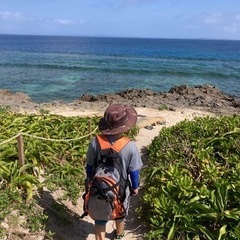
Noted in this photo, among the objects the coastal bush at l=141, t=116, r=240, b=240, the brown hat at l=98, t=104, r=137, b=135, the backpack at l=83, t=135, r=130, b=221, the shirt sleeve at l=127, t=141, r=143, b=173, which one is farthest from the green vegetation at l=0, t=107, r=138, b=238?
the brown hat at l=98, t=104, r=137, b=135

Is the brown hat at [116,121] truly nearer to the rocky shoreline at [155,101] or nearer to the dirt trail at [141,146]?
the dirt trail at [141,146]

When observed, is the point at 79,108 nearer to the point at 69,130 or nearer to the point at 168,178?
the point at 69,130

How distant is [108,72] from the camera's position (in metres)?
32.0

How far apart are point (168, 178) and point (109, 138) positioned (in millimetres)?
1891

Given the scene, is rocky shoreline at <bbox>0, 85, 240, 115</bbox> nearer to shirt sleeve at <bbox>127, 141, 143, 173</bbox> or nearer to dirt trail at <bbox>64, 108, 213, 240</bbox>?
dirt trail at <bbox>64, 108, 213, 240</bbox>

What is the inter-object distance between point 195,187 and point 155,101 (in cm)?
1137

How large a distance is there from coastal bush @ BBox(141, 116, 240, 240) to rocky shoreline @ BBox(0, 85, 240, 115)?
7845 mm

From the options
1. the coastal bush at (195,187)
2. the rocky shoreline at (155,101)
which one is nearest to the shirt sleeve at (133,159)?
the coastal bush at (195,187)

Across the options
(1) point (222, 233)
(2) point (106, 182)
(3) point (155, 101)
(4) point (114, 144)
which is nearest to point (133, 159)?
(4) point (114, 144)

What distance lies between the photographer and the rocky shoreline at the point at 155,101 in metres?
14.8

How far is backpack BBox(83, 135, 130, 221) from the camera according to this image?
3822 millimetres

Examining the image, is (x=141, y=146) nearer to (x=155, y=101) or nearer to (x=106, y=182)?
(x=106, y=182)

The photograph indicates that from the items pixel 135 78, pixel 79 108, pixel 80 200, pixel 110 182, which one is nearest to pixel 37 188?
pixel 80 200

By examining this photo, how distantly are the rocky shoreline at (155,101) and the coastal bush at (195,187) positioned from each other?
7.85 m
